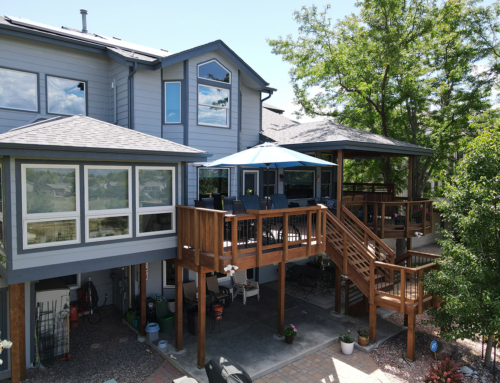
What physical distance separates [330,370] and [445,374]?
2.36m

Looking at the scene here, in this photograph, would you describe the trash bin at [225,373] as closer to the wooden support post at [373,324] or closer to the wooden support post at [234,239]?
the wooden support post at [234,239]

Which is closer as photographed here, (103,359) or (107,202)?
(107,202)

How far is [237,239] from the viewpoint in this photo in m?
7.39

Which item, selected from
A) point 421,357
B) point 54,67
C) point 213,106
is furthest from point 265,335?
point 54,67

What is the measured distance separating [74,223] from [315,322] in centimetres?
735

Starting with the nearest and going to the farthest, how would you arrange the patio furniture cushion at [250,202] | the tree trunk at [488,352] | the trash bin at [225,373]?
the trash bin at [225,373] → the tree trunk at [488,352] → the patio furniture cushion at [250,202]

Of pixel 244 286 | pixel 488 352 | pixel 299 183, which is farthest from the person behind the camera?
pixel 299 183

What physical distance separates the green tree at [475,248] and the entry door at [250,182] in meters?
6.43

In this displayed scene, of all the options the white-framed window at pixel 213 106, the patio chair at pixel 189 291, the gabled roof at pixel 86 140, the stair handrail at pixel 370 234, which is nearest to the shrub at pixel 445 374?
the stair handrail at pixel 370 234

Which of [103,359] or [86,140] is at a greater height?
[86,140]

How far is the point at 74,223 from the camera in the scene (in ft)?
22.0

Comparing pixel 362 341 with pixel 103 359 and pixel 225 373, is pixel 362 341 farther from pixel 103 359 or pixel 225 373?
pixel 103 359

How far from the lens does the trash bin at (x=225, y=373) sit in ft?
19.0

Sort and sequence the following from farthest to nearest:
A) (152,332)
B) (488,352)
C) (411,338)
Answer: (152,332) < (411,338) < (488,352)
